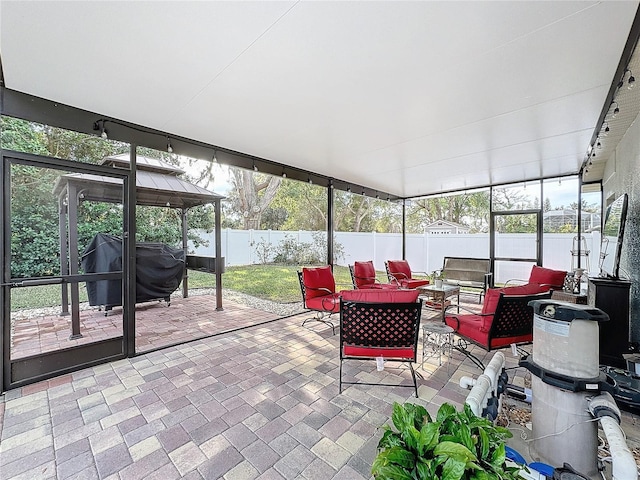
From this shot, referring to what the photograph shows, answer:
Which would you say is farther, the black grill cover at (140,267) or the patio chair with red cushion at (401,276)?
the patio chair with red cushion at (401,276)

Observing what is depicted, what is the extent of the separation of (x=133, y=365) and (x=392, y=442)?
306cm

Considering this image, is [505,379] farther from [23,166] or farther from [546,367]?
[23,166]

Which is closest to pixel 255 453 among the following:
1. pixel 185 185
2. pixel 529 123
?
pixel 529 123

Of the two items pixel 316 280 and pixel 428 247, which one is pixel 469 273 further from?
pixel 316 280

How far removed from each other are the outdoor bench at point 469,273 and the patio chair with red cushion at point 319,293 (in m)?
3.13

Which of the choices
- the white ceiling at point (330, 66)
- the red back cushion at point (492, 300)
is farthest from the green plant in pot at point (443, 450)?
the white ceiling at point (330, 66)

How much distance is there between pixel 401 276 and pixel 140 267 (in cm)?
530

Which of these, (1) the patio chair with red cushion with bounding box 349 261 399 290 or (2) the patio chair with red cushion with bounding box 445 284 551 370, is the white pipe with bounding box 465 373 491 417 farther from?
(1) the patio chair with red cushion with bounding box 349 261 399 290

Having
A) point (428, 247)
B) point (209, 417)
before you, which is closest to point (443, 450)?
point (209, 417)

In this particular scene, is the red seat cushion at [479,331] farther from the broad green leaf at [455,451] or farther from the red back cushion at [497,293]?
the broad green leaf at [455,451]

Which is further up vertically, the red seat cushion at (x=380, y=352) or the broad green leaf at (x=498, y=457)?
the broad green leaf at (x=498, y=457)

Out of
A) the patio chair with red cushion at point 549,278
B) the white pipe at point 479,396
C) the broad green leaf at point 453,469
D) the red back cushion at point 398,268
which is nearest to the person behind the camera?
the broad green leaf at point 453,469

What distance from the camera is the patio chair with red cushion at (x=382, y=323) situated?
2471mm

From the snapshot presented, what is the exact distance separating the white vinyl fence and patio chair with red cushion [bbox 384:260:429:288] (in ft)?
6.69
